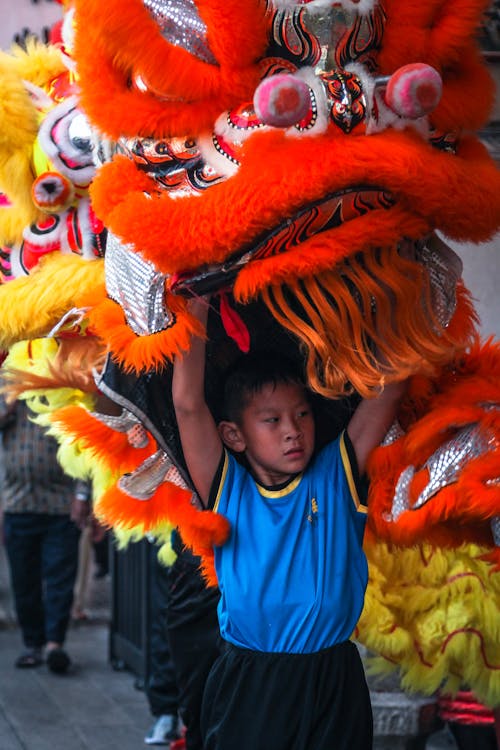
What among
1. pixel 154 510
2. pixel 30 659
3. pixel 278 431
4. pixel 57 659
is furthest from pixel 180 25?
pixel 30 659

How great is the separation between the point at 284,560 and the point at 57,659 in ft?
13.5

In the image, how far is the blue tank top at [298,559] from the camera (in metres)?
2.99

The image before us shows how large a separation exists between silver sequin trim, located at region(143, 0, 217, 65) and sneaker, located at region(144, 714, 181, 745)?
11.8 ft

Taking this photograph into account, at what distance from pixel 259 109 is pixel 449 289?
26.8 inches

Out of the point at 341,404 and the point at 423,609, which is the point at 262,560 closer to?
the point at 341,404

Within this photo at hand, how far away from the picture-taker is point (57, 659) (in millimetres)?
6809

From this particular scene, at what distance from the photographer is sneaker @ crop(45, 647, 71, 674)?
6.81m

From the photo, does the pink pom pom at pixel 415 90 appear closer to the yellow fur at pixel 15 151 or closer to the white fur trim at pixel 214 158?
the white fur trim at pixel 214 158

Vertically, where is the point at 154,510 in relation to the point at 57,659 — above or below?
above

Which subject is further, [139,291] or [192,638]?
[192,638]

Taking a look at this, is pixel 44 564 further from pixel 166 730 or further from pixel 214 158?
pixel 214 158

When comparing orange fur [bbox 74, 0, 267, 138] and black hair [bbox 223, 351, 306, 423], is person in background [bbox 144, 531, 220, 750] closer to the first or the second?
black hair [bbox 223, 351, 306, 423]

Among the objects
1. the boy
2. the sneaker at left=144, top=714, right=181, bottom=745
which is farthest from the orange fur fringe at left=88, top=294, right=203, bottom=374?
the sneaker at left=144, top=714, right=181, bottom=745

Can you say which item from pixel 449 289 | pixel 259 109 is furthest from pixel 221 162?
pixel 449 289
